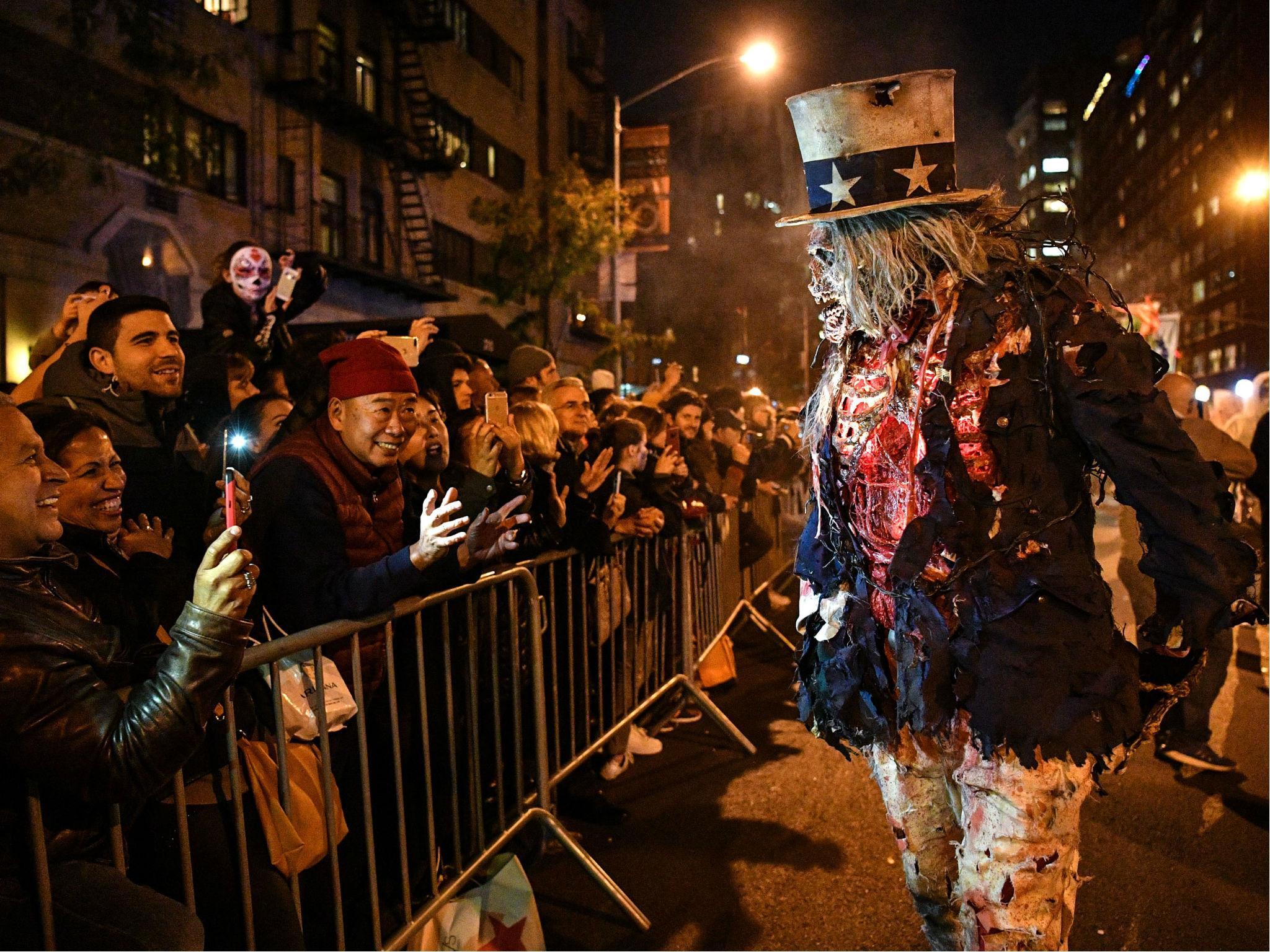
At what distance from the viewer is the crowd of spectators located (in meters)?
1.92

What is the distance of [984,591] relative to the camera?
2.31 m

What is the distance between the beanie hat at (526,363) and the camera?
6.71m

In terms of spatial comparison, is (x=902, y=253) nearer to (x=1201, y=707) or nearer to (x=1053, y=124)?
(x=1201, y=707)

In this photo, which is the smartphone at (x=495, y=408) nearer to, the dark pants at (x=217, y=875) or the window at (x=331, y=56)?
the dark pants at (x=217, y=875)

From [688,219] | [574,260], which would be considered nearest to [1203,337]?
[688,219]

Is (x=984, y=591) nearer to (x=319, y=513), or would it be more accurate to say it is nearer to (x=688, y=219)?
(x=319, y=513)

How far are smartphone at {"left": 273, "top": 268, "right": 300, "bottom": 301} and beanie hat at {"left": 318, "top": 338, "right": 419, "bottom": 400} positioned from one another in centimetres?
284

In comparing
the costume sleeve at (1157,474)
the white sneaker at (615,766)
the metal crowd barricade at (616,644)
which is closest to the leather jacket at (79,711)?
the costume sleeve at (1157,474)

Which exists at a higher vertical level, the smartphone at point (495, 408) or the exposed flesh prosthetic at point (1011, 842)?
the smartphone at point (495, 408)

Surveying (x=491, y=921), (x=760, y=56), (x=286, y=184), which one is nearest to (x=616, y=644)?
(x=491, y=921)

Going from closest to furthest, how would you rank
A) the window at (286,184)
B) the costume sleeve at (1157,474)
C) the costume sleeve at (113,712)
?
the costume sleeve at (113,712), the costume sleeve at (1157,474), the window at (286,184)

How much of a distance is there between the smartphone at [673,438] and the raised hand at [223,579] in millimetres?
4335

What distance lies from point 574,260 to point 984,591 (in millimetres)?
19341

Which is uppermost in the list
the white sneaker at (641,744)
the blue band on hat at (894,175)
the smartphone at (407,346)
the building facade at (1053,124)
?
the building facade at (1053,124)
